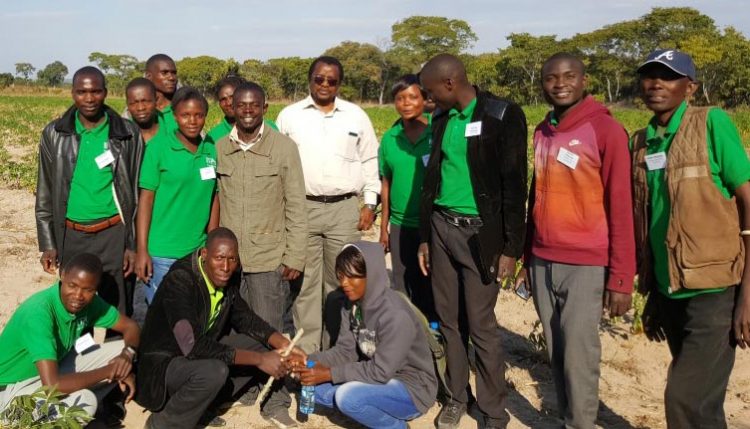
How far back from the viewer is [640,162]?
302 centimetres

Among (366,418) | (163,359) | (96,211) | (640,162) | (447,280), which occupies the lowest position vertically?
(366,418)

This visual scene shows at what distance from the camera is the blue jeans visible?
369 centimetres

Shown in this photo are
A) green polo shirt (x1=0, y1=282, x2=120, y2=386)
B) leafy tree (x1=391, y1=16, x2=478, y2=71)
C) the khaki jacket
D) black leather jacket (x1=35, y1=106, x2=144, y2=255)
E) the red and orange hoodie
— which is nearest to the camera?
the red and orange hoodie

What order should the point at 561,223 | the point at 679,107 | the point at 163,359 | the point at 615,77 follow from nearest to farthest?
1. the point at 679,107
2. the point at 561,223
3. the point at 163,359
4. the point at 615,77

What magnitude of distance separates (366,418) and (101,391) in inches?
60.8

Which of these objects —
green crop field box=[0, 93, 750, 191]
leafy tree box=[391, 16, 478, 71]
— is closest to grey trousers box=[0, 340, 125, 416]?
green crop field box=[0, 93, 750, 191]

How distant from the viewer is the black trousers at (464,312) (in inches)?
143

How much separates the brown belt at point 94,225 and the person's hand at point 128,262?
0.65 ft

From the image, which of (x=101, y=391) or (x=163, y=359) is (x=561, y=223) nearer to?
(x=163, y=359)

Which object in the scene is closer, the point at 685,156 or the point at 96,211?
the point at 685,156

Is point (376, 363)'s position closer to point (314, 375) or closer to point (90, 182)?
point (314, 375)

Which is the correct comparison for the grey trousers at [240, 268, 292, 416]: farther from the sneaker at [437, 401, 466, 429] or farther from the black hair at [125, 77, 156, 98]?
→ the black hair at [125, 77, 156, 98]

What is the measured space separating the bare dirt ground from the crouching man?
0.46 meters

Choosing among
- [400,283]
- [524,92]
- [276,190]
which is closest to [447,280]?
[400,283]
